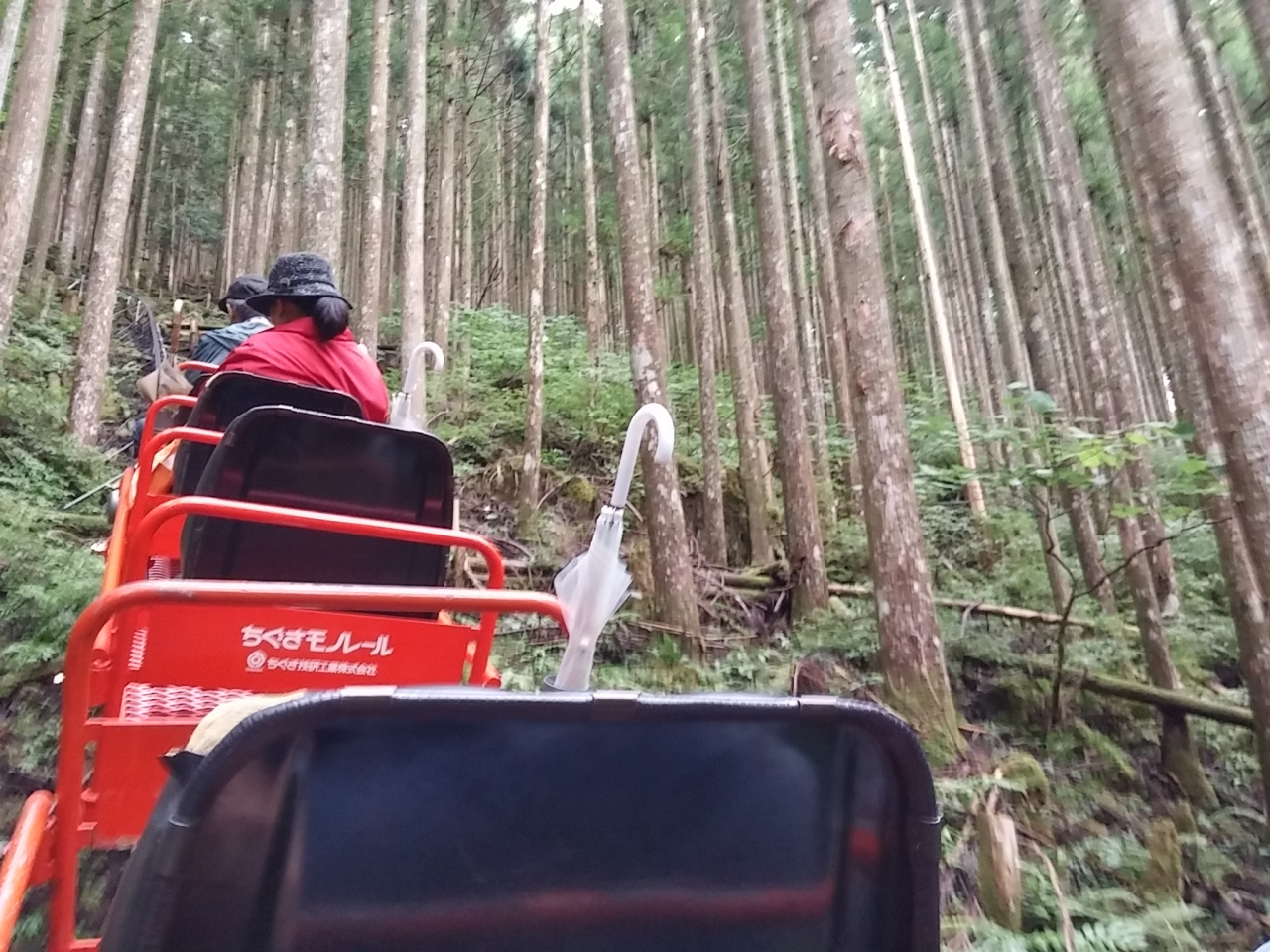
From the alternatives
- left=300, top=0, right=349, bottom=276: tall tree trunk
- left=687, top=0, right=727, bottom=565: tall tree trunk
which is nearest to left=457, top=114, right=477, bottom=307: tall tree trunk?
left=687, top=0, right=727, bottom=565: tall tree trunk

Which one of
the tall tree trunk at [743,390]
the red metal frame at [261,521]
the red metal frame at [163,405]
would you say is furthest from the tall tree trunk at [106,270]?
the red metal frame at [261,521]

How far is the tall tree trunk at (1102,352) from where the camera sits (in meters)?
5.10

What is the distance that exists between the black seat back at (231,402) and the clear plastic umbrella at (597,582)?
1.79 metres

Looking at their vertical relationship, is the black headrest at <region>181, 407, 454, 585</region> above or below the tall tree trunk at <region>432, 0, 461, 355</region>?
below

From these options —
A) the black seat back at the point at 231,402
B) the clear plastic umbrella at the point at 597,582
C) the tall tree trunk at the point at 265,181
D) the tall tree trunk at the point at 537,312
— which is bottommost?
the clear plastic umbrella at the point at 597,582

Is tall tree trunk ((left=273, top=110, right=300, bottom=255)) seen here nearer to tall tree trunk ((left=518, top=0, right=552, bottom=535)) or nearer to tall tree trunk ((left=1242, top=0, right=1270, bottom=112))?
tall tree trunk ((left=518, top=0, right=552, bottom=535))

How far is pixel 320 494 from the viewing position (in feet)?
8.16

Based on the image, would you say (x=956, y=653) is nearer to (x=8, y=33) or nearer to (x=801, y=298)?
(x=801, y=298)

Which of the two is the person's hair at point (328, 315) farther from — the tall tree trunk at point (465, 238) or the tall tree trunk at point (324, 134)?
the tall tree trunk at point (465, 238)

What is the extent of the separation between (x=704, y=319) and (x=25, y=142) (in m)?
7.52

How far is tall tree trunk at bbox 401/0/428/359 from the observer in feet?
28.8

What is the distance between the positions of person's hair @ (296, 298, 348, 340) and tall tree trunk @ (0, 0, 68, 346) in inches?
251

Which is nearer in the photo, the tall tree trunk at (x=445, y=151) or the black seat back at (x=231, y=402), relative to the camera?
the black seat back at (x=231, y=402)

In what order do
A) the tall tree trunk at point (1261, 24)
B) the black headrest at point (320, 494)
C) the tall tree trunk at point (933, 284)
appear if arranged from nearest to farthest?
1. the black headrest at point (320, 494)
2. the tall tree trunk at point (1261, 24)
3. the tall tree trunk at point (933, 284)
